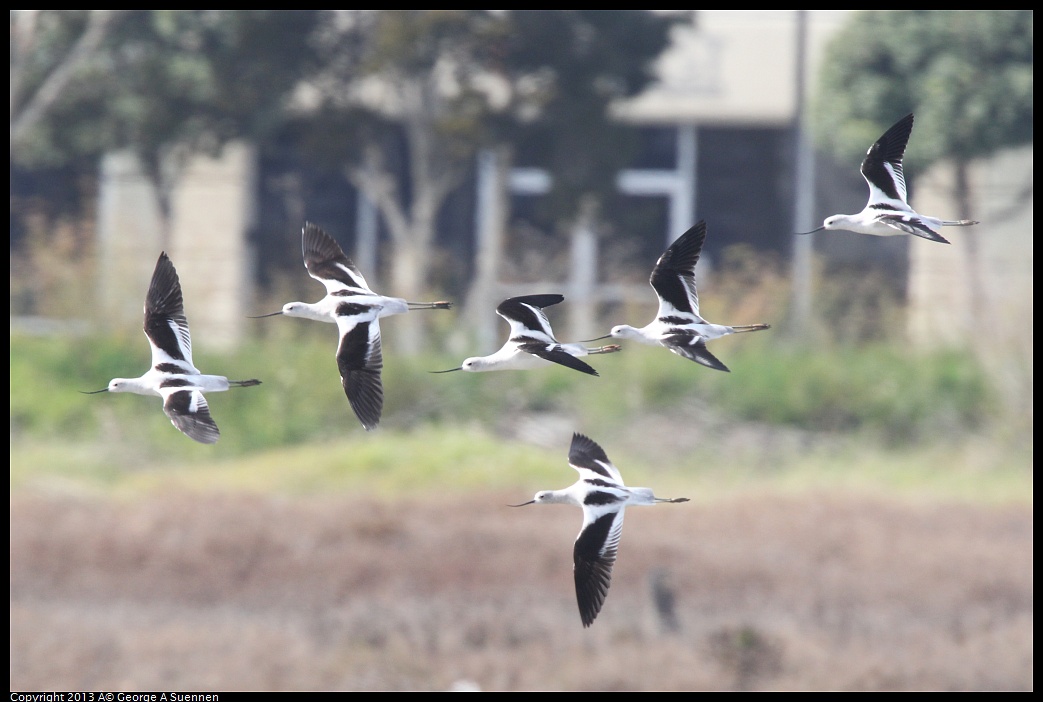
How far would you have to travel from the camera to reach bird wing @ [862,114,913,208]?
2.55 metres

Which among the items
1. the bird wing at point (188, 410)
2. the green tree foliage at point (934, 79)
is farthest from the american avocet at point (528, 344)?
the green tree foliage at point (934, 79)

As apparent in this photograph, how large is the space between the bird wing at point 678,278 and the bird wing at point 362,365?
500 mm

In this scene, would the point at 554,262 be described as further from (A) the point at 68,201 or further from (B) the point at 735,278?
(A) the point at 68,201

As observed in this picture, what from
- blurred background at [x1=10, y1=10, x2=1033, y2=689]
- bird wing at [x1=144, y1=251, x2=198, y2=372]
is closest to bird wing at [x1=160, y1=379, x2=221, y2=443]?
bird wing at [x1=144, y1=251, x2=198, y2=372]

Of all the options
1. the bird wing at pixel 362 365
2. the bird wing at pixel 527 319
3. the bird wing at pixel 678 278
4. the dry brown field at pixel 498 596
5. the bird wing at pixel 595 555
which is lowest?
the dry brown field at pixel 498 596

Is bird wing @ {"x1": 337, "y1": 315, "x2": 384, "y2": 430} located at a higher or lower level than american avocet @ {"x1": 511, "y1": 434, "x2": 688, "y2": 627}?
higher

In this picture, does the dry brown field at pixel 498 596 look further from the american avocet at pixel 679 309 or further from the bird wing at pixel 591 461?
the american avocet at pixel 679 309

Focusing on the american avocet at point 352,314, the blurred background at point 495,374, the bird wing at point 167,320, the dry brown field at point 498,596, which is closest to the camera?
the american avocet at point 352,314

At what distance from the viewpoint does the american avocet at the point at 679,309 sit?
7.86 ft

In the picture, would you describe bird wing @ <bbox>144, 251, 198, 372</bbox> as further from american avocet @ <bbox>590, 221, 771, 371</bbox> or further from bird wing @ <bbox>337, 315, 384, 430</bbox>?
american avocet @ <bbox>590, 221, 771, 371</bbox>

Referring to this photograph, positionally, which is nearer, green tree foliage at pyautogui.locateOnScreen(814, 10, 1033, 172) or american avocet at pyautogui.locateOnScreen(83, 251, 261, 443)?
american avocet at pyautogui.locateOnScreen(83, 251, 261, 443)

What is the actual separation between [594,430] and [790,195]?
765cm

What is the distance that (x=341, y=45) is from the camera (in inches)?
850

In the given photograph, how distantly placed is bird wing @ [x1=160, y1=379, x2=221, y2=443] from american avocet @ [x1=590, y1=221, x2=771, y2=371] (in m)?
0.65
